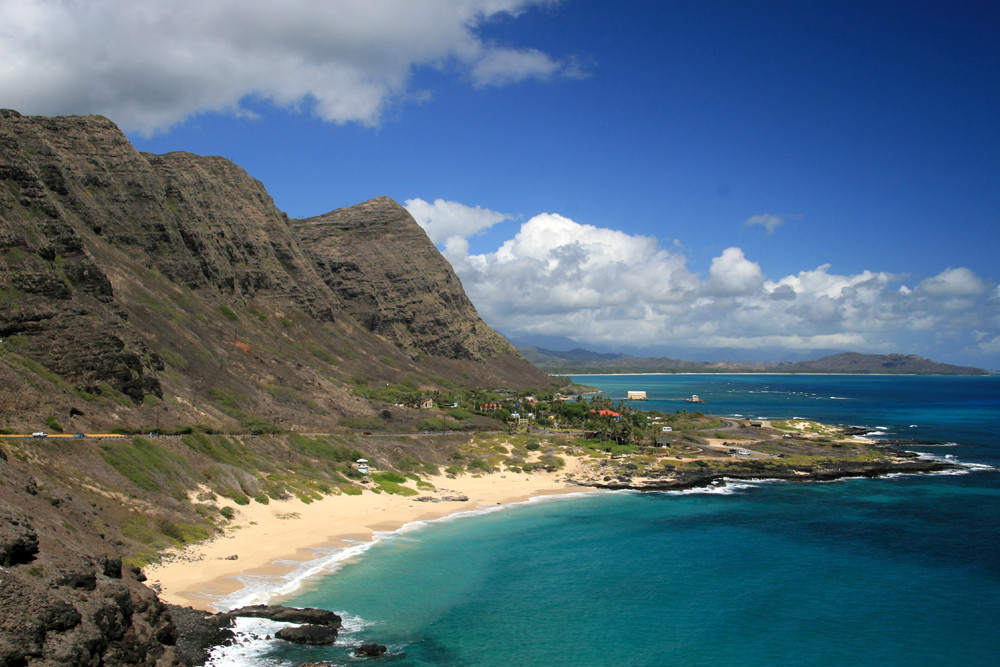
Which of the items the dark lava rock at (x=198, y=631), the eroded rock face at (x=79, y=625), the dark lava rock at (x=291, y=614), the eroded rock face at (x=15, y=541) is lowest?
the dark lava rock at (x=291, y=614)

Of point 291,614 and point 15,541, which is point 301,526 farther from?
point 15,541

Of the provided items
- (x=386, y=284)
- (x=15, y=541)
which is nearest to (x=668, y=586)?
(x=15, y=541)

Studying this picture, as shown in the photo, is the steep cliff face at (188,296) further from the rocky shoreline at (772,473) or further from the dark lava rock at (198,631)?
the rocky shoreline at (772,473)

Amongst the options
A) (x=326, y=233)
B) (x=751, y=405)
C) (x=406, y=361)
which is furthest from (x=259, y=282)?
(x=751, y=405)

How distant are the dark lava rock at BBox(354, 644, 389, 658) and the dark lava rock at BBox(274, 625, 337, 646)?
1.70 m

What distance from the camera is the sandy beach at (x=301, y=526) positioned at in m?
34.1

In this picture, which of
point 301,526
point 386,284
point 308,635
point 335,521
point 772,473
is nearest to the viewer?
point 308,635

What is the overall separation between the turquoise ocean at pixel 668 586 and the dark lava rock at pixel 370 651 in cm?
68

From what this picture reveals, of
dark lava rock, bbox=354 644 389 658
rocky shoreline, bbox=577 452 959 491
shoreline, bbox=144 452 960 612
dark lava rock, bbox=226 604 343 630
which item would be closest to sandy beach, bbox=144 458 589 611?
shoreline, bbox=144 452 960 612

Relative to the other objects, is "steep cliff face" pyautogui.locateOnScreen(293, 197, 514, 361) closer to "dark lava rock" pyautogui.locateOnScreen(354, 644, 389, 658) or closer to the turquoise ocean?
the turquoise ocean

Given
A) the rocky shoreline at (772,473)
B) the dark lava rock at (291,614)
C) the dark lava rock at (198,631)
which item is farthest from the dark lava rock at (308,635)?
the rocky shoreline at (772,473)

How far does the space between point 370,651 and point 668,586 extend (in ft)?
68.2

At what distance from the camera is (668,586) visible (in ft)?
135

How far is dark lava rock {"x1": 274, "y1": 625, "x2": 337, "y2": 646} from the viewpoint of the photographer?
29500mm
